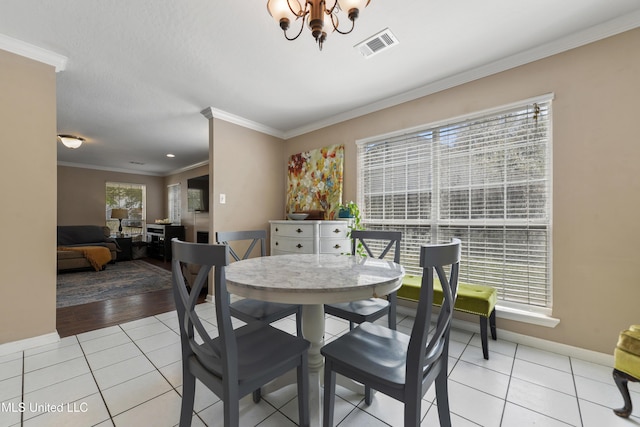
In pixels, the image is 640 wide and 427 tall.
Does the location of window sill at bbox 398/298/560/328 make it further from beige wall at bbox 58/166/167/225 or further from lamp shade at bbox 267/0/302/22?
beige wall at bbox 58/166/167/225

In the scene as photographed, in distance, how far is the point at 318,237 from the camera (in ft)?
10.2

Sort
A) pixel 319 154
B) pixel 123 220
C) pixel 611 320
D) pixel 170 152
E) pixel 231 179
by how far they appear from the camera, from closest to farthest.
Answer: pixel 611 320
pixel 231 179
pixel 319 154
pixel 170 152
pixel 123 220

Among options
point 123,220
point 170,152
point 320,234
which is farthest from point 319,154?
point 123,220

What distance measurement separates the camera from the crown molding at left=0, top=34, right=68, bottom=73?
2018 mm

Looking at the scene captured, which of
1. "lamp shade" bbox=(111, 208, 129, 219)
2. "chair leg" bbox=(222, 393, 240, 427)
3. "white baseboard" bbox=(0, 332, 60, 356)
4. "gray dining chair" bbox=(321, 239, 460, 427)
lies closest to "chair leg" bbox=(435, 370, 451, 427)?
"gray dining chair" bbox=(321, 239, 460, 427)

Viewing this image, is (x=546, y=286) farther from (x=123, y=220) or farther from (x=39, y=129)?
(x=123, y=220)

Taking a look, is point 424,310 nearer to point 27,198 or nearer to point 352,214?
point 352,214

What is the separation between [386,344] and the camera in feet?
4.08

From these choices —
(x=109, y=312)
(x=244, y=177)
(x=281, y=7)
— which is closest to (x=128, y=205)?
(x=109, y=312)

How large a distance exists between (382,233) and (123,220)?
8258 mm

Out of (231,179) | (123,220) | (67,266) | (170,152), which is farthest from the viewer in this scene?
(123,220)

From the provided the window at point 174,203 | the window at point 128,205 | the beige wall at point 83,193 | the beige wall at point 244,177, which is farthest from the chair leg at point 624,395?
the beige wall at point 83,193

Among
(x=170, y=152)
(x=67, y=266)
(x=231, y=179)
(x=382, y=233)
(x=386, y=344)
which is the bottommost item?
(x=67, y=266)

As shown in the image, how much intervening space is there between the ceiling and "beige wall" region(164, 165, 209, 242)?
121 inches
